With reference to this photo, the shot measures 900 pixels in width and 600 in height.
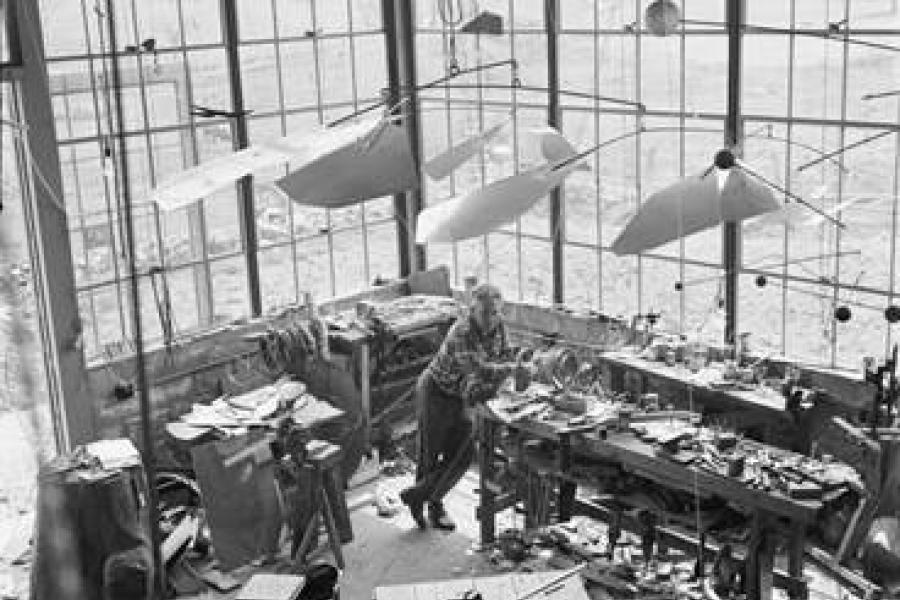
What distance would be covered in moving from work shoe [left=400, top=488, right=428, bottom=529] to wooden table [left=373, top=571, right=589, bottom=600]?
335 centimetres

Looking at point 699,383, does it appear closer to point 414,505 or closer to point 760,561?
point 760,561

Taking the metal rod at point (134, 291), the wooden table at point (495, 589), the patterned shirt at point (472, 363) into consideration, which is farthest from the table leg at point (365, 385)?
the metal rod at point (134, 291)

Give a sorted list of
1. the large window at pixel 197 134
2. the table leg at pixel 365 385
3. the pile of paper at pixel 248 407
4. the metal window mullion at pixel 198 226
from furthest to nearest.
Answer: the metal window mullion at pixel 198 226
the large window at pixel 197 134
the table leg at pixel 365 385
the pile of paper at pixel 248 407

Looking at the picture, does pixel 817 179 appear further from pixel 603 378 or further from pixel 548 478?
pixel 548 478

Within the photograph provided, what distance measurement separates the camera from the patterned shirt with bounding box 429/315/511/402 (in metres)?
8.90

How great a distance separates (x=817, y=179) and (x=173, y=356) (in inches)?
614

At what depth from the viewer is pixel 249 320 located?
10820 mm

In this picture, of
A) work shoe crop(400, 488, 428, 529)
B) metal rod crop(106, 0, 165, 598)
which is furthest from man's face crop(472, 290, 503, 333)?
metal rod crop(106, 0, 165, 598)

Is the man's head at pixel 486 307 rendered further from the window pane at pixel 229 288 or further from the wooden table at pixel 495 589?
the window pane at pixel 229 288

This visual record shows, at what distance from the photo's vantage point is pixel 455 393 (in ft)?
29.6

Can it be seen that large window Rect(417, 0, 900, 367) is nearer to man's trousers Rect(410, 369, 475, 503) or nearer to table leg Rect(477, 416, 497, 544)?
man's trousers Rect(410, 369, 475, 503)

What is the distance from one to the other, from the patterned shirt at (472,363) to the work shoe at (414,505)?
837mm

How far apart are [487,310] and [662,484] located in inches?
79.1

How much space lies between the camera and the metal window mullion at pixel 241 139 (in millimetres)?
10781
